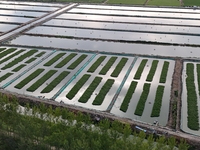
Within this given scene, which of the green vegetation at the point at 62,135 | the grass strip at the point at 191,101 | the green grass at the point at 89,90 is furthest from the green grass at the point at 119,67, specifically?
the green vegetation at the point at 62,135

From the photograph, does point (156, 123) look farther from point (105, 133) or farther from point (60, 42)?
point (60, 42)

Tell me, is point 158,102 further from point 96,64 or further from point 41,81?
point 41,81

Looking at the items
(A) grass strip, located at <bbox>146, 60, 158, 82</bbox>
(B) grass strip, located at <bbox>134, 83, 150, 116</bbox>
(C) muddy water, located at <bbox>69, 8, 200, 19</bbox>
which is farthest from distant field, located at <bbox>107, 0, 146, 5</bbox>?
(B) grass strip, located at <bbox>134, 83, 150, 116</bbox>

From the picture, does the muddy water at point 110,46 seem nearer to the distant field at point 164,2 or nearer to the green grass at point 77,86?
the green grass at point 77,86

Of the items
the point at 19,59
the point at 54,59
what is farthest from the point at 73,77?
the point at 19,59

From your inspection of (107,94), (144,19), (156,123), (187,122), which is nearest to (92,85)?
(107,94)

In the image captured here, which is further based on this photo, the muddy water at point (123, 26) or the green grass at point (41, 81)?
the muddy water at point (123, 26)
